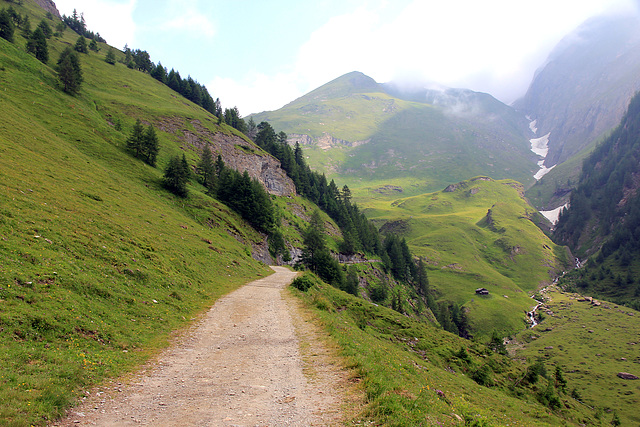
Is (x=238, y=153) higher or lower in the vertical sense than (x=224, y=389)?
higher

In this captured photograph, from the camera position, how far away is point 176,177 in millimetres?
56906

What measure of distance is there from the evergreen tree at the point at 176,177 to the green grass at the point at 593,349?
339ft

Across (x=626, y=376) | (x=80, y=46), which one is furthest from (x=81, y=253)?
(x=626, y=376)

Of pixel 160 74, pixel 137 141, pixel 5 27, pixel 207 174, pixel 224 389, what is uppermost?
pixel 160 74

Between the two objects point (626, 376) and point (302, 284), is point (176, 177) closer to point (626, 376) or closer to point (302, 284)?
point (302, 284)

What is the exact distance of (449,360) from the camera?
29938 millimetres

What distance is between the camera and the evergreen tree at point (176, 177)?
→ 5622cm

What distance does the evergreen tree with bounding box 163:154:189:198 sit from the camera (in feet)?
184

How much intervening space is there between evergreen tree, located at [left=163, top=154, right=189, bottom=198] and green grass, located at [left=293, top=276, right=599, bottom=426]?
3708 cm

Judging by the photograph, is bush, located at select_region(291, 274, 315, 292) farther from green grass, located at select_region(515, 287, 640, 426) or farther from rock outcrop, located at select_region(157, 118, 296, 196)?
green grass, located at select_region(515, 287, 640, 426)

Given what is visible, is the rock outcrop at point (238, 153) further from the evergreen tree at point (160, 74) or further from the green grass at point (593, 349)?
the green grass at point (593, 349)

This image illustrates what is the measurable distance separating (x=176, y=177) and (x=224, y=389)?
5472 centimetres

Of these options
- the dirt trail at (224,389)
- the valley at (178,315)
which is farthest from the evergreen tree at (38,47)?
the dirt trail at (224,389)

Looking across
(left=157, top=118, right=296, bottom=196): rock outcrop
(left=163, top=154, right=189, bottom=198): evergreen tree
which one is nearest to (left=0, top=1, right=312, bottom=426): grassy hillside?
(left=163, top=154, right=189, bottom=198): evergreen tree
